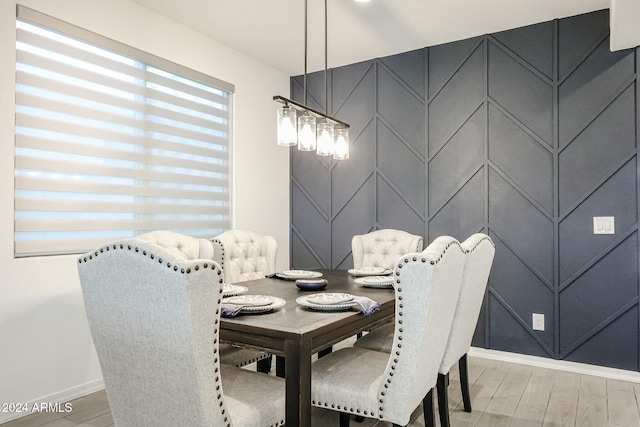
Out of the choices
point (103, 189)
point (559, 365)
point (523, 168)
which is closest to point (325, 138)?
point (103, 189)

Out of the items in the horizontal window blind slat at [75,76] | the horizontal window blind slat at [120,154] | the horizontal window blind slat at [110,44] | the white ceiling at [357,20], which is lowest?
the horizontal window blind slat at [120,154]

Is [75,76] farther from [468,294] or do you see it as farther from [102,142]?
[468,294]

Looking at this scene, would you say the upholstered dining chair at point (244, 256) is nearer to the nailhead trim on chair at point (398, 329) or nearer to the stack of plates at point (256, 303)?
the stack of plates at point (256, 303)

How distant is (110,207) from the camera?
289cm

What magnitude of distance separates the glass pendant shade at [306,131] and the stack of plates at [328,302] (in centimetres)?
100

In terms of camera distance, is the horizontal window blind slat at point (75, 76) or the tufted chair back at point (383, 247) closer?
the horizontal window blind slat at point (75, 76)

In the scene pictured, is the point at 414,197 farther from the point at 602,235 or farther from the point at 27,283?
A: the point at 27,283

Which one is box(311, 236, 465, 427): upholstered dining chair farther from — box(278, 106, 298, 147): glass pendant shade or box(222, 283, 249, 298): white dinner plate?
box(278, 106, 298, 147): glass pendant shade

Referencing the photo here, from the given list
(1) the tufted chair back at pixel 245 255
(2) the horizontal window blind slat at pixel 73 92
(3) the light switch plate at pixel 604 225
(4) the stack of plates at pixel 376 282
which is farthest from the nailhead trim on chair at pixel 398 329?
(2) the horizontal window blind slat at pixel 73 92

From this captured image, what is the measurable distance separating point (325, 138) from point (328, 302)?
1.23 m

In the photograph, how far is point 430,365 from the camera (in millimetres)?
1703

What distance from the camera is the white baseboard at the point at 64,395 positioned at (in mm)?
2369

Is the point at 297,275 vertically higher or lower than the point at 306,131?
lower

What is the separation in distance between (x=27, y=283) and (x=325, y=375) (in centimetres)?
180
